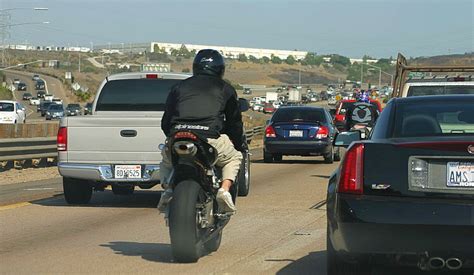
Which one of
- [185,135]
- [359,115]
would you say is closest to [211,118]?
[185,135]

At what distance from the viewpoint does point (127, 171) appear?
13297 mm

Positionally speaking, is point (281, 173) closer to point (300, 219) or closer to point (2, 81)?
point (300, 219)

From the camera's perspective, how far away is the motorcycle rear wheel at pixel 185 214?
27.7ft

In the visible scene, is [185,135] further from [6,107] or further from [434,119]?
[6,107]

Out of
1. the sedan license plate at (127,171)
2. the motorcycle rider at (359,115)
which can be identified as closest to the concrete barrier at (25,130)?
the motorcycle rider at (359,115)

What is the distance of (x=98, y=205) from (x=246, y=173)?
2653mm

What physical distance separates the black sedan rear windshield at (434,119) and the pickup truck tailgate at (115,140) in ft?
18.8

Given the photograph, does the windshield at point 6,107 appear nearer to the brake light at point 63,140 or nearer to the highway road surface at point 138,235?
the highway road surface at point 138,235

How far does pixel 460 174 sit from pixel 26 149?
1655 centimetres

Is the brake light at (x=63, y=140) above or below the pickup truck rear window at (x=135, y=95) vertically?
below

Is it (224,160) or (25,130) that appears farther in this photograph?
(25,130)

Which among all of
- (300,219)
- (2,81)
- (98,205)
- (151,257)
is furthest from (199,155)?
(2,81)

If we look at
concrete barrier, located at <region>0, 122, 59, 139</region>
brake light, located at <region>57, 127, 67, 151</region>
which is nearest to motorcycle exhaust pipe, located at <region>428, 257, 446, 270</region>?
brake light, located at <region>57, 127, 67, 151</region>

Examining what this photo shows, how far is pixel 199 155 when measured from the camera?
862 centimetres
